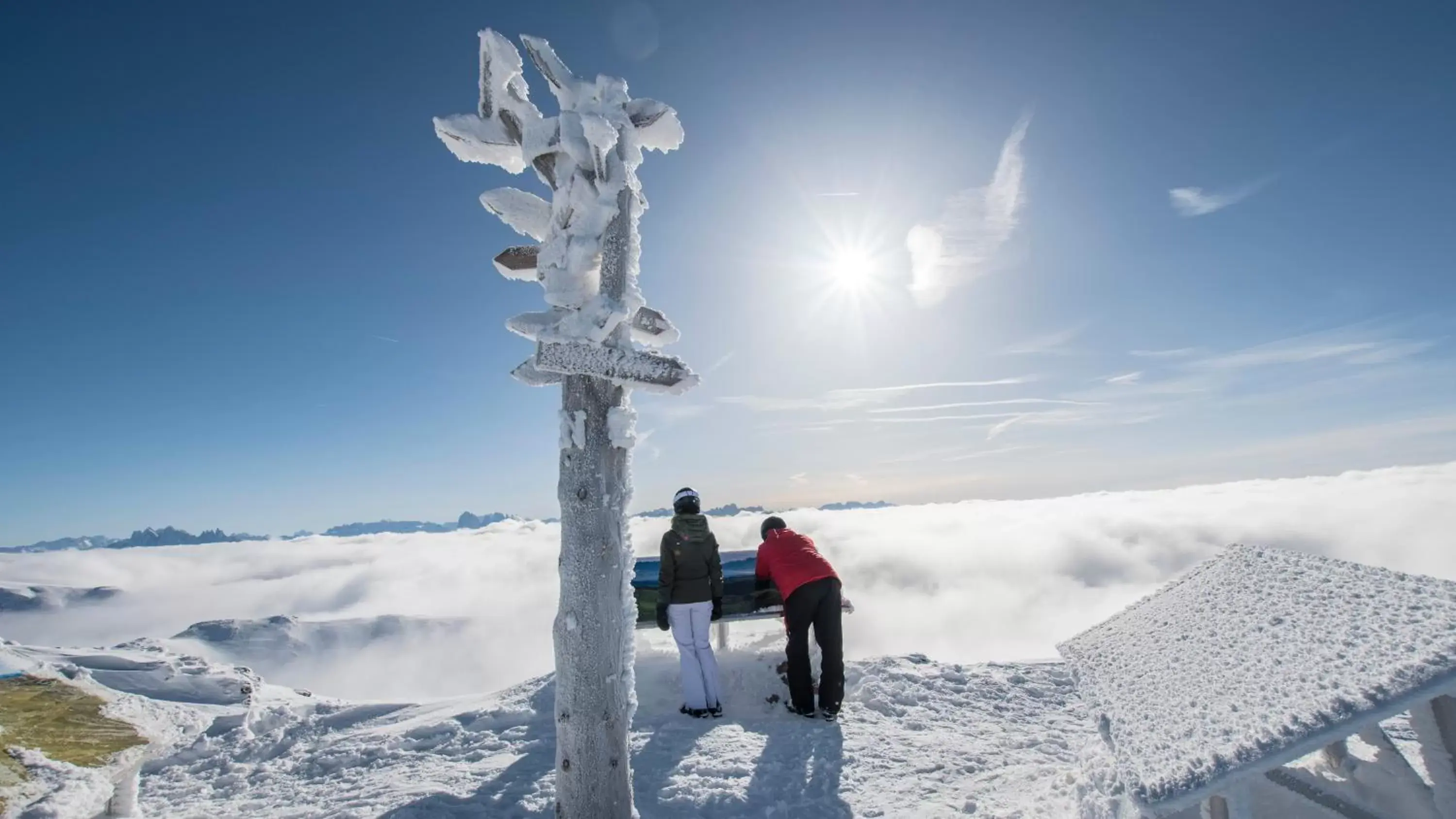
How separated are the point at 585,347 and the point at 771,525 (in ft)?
14.6

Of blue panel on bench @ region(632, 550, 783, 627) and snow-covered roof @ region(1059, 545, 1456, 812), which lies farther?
blue panel on bench @ region(632, 550, 783, 627)

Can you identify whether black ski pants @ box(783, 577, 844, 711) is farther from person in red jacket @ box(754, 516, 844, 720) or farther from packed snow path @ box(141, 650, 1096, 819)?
packed snow path @ box(141, 650, 1096, 819)

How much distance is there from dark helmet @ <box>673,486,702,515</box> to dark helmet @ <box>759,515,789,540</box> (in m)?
1.17

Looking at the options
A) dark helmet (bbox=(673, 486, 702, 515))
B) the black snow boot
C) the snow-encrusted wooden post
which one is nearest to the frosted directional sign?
the snow-encrusted wooden post

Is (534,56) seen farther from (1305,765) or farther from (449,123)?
(1305,765)

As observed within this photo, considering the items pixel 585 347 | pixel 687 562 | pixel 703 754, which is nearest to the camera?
pixel 585 347

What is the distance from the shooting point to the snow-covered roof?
2412 mm

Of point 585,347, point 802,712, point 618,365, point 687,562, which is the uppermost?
point 585,347

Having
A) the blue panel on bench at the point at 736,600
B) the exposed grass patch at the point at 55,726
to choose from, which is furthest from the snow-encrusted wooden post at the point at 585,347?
the exposed grass patch at the point at 55,726

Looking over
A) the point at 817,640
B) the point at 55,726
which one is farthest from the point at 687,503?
the point at 55,726

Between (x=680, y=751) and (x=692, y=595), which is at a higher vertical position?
(x=692, y=595)

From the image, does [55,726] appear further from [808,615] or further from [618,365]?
[808,615]

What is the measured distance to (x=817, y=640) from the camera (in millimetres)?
7125

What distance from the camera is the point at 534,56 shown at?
14.1 ft
